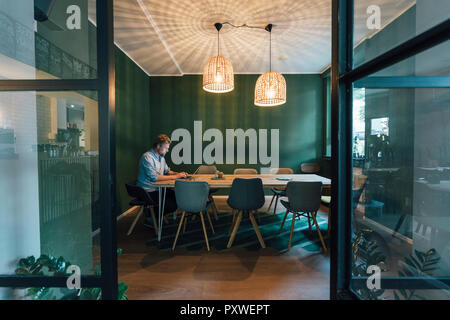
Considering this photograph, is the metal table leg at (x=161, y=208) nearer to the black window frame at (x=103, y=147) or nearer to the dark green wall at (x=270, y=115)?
the black window frame at (x=103, y=147)

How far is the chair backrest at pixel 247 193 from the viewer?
253 cm

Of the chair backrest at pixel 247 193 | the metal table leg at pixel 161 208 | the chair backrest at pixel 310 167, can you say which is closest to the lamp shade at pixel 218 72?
the chair backrest at pixel 247 193

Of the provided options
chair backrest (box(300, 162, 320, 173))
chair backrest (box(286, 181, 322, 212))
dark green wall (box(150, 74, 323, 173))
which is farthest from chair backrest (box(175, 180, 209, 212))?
chair backrest (box(300, 162, 320, 173))

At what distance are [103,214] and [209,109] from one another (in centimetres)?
469

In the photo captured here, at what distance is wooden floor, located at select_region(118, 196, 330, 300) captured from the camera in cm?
180

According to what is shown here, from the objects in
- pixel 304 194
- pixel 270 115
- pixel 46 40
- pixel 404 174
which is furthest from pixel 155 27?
pixel 404 174

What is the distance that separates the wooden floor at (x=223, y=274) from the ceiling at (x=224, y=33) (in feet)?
11.2

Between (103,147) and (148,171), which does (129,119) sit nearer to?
(148,171)

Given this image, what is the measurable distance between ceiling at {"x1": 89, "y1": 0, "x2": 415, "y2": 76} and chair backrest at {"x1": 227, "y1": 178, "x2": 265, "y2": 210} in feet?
8.41

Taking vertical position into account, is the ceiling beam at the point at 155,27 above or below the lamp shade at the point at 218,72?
above

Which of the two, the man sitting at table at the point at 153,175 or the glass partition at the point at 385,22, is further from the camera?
the man sitting at table at the point at 153,175

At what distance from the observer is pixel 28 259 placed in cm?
131
